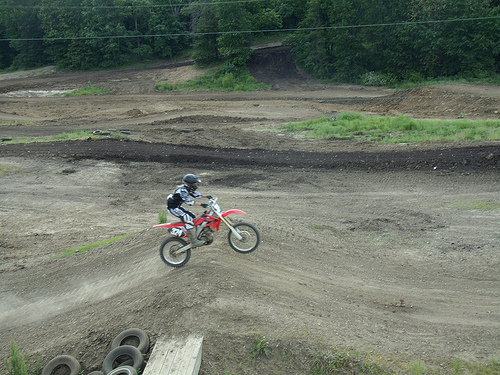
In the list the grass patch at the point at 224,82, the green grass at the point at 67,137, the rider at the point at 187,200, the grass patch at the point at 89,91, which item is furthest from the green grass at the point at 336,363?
the grass patch at the point at 89,91

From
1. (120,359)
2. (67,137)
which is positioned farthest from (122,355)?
(67,137)

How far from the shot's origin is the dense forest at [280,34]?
40562 mm

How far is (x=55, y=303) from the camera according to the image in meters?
9.48

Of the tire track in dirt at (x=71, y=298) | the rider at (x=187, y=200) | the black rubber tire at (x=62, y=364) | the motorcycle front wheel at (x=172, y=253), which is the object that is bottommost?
the tire track in dirt at (x=71, y=298)

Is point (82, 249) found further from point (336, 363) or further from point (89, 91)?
point (89, 91)

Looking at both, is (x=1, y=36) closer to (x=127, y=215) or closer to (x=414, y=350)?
(x=127, y=215)

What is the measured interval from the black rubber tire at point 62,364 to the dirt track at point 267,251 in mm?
309

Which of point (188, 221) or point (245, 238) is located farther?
point (245, 238)

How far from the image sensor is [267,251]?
10.2 m

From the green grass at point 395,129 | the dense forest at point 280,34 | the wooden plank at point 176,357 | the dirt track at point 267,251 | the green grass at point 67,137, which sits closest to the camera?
the wooden plank at point 176,357

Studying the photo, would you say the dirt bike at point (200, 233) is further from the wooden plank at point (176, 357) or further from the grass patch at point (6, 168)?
the grass patch at point (6, 168)

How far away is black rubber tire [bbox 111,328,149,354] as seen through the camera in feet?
23.4

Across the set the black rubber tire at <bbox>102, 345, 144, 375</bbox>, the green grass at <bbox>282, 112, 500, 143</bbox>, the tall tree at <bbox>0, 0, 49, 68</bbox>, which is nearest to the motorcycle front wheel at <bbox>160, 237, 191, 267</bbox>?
the black rubber tire at <bbox>102, 345, 144, 375</bbox>

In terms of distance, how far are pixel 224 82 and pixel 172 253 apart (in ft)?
124
